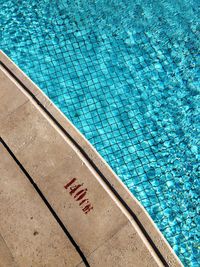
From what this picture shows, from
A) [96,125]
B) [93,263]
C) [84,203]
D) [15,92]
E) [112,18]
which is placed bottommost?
[93,263]

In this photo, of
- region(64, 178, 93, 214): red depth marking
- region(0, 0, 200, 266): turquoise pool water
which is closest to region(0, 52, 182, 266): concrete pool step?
region(64, 178, 93, 214): red depth marking

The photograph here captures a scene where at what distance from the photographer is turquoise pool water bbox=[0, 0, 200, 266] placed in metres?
7.59

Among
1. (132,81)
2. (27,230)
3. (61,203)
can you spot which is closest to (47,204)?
(61,203)

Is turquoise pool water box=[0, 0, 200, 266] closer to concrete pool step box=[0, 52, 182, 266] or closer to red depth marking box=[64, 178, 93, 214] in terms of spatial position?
concrete pool step box=[0, 52, 182, 266]

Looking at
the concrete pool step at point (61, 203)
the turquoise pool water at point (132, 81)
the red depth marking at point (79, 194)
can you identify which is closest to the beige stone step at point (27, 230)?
the concrete pool step at point (61, 203)

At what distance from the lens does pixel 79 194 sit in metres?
7.12

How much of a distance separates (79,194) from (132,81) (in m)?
3.75

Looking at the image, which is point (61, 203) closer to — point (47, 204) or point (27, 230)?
point (47, 204)

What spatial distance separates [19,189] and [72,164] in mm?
1346

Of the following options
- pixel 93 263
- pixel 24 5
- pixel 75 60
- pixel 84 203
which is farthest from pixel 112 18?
pixel 93 263

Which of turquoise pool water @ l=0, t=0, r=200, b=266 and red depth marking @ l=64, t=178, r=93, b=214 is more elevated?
turquoise pool water @ l=0, t=0, r=200, b=266

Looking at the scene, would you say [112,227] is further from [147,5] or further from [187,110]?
[147,5]

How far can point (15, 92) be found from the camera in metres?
8.36

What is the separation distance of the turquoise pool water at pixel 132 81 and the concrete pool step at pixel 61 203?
486 mm
